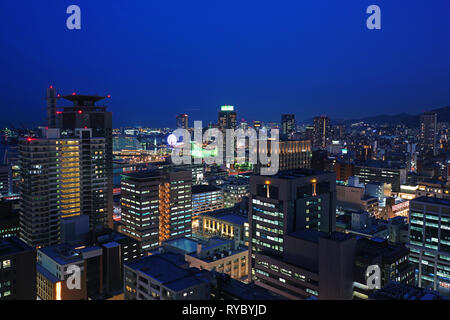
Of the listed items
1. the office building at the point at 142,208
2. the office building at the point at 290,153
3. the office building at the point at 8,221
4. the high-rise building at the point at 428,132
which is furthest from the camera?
the high-rise building at the point at 428,132

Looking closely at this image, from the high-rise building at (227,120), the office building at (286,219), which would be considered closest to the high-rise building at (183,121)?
the high-rise building at (227,120)

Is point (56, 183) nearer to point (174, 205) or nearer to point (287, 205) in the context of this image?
point (174, 205)

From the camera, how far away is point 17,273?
22719mm

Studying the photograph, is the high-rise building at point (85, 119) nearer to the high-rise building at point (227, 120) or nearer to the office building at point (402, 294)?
the office building at point (402, 294)

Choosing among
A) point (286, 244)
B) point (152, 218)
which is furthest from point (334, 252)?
point (152, 218)

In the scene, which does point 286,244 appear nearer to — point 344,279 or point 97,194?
point 344,279

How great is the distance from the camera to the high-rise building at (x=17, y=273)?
22.2m

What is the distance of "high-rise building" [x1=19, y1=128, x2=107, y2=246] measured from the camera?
129 feet

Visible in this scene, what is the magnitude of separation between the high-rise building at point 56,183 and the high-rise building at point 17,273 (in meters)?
16.7

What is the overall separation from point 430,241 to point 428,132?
97.7 meters

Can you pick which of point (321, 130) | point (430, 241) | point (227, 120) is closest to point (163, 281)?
point (430, 241)

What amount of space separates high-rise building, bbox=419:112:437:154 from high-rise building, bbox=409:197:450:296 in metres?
89.5

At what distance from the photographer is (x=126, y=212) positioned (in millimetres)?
45875

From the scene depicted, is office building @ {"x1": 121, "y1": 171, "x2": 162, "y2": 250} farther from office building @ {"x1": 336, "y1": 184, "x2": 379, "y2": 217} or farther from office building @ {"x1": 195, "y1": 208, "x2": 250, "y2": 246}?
office building @ {"x1": 336, "y1": 184, "x2": 379, "y2": 217}
